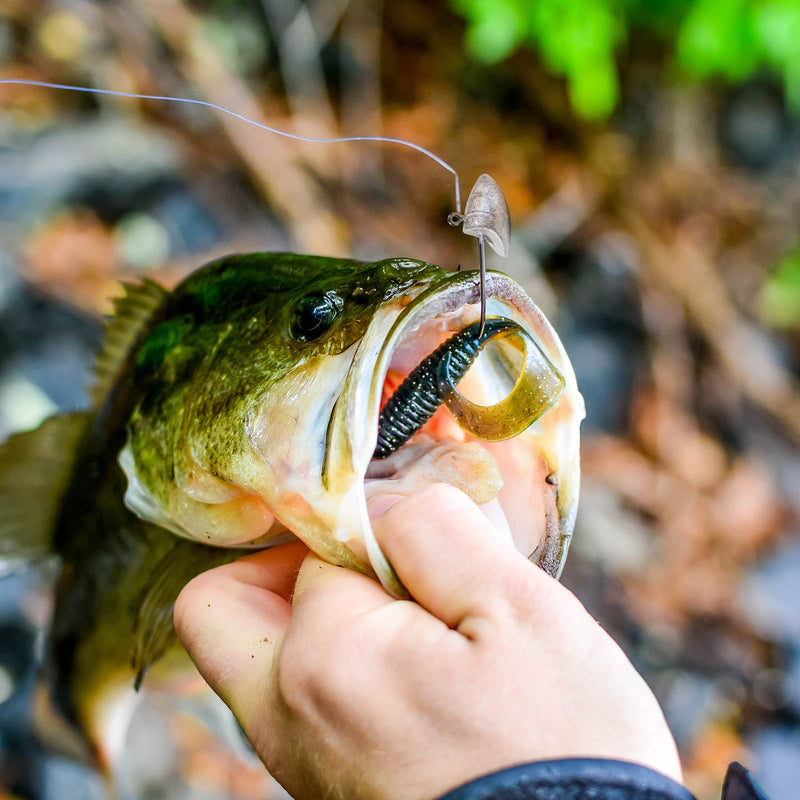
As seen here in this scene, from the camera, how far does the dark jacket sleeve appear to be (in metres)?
0.52

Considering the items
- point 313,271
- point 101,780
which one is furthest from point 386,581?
point 101,780

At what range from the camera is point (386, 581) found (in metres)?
0.70

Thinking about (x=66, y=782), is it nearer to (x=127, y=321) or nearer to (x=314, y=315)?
(x=127, y=321)

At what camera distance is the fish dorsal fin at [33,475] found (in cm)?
123

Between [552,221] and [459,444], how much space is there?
8.64 feet

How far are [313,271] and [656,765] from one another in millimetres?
673

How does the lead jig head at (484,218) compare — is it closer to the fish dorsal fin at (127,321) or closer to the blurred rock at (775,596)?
the fish dorsal fin at (127,321)

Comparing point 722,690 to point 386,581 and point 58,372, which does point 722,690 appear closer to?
point 386,581

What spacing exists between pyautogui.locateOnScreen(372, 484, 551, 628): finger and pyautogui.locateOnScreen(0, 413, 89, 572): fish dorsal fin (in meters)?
0.79

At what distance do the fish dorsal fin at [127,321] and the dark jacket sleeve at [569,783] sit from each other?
895mm

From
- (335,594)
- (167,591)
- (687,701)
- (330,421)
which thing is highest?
(330,421)

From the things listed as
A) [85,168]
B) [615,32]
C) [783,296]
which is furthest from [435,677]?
[783,296]

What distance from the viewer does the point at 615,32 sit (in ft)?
10.3

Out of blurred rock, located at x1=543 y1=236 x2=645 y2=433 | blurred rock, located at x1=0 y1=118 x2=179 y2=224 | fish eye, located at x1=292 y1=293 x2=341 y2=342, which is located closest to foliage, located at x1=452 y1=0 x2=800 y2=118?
blurred rock, located at x1=543 y1=236 x2=645 y2=433
